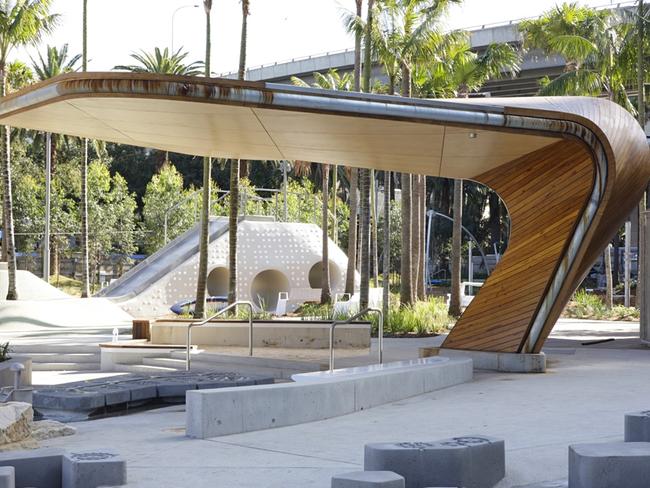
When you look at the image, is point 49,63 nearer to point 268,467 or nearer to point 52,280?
point 52,280

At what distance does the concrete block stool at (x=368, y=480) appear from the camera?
5.94 meters

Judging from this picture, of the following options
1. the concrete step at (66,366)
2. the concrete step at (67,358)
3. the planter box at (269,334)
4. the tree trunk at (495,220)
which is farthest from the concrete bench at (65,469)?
the tree trunk at (495,220)

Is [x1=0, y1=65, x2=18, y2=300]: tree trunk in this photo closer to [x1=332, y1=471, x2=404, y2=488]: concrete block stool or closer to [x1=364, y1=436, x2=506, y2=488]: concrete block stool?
[x1=364, y1=436, x2=506, y2=488]: concrete block stool

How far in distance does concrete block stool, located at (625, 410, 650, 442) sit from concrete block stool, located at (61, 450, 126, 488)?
3.87m

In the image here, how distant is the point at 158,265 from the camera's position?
3947 centimetres

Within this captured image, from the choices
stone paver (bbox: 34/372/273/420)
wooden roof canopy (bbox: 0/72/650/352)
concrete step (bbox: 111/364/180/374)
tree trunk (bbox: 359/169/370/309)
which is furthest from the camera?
tree trunk (bbox: 359/169/370/309)

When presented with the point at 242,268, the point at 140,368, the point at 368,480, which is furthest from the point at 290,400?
the point at 242,268

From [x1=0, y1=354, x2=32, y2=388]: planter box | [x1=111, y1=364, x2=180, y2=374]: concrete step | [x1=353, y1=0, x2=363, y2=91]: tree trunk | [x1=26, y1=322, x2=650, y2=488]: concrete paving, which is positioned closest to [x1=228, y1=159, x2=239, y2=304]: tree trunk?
[x1=353, y1=0, x2=363, y2=91]: tree trunk

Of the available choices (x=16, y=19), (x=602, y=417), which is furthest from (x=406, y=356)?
(x=16, y=19)

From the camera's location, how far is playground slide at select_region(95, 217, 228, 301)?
3775 centimetres

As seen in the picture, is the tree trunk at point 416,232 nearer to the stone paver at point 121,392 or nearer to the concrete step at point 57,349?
the concrete step at point 57,349

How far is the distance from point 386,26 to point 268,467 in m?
22.8

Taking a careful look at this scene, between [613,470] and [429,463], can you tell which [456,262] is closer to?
[429,463]

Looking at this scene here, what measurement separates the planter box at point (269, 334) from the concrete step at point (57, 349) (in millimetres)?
1459
